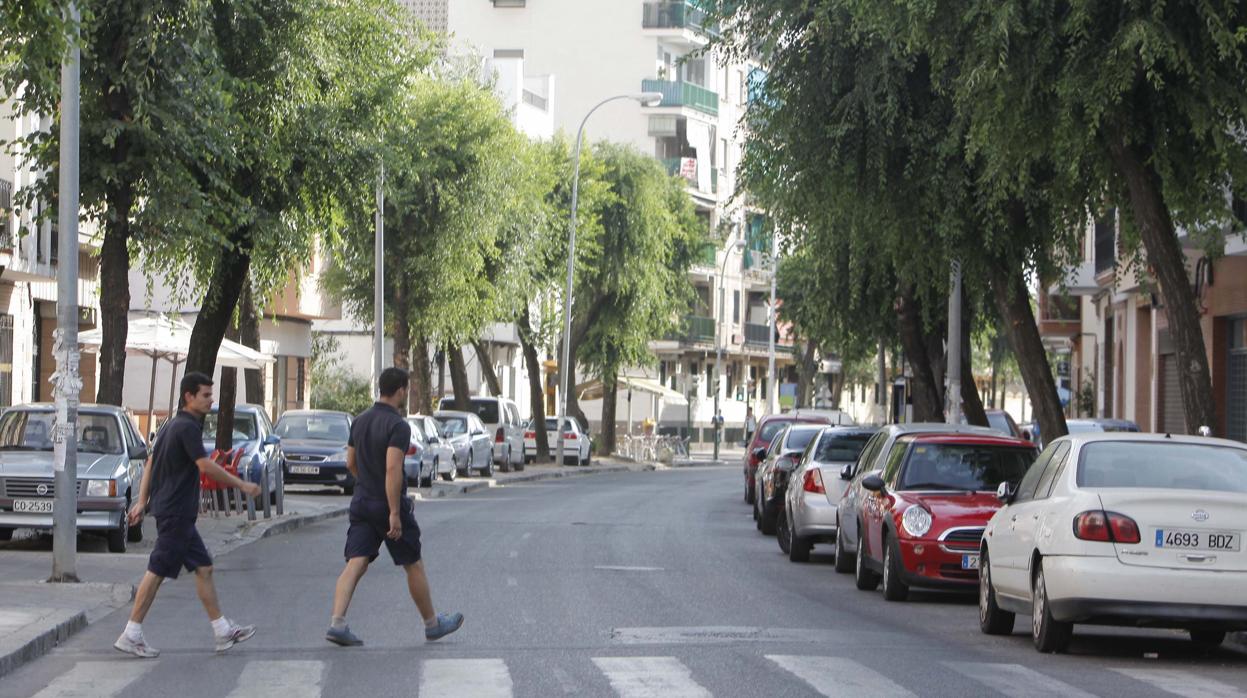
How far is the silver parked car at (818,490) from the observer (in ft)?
74.7

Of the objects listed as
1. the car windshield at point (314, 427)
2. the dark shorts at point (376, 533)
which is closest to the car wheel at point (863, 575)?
the dark shorts at point (376, 533)

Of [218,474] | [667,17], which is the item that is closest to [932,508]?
[218,474]

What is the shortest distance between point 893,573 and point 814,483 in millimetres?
5150

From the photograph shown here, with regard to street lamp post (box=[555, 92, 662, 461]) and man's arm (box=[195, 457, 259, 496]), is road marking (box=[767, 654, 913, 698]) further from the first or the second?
street lamp post (box=[555, 92, 662, 461])

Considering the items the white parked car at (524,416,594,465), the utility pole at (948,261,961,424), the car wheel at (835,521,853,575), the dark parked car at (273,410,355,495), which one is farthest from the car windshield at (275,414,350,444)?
the white parked car at (524,416,594,465)

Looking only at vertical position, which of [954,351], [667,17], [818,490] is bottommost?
[818,490]

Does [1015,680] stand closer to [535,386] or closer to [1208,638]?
[1208,638]

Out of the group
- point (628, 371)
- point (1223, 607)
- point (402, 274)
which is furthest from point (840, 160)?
point (628, 371)

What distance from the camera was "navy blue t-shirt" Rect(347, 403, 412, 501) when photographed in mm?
13352

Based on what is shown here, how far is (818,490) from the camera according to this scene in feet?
75.2

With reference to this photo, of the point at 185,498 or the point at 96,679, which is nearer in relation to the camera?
the point at 96,679

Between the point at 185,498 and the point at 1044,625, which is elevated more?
the point at 185,498

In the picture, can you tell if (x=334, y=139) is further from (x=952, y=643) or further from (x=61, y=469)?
(x=952, y=643)

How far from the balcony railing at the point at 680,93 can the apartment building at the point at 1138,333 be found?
26329 mm
